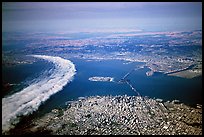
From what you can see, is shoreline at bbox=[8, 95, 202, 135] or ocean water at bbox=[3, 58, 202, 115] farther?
ocean water at bbox=[3, 58, 202, 115]

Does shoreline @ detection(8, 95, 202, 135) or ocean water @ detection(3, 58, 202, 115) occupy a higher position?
ocean water @ detection(3, 58, 202, 115)

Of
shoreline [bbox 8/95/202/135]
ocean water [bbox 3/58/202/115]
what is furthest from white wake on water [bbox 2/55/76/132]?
shoreline [bbox 8/95/202/135]

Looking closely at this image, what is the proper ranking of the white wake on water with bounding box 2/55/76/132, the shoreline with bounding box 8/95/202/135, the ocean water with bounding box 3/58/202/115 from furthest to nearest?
the ocean water with bounding box 3/58/202/115, the white wake on water with bounding box 2/55/76/132, the shoreline with bounding box 8/95/202/135

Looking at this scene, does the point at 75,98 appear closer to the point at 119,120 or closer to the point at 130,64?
the point at 119,120

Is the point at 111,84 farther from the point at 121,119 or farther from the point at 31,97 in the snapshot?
the point at 121,119

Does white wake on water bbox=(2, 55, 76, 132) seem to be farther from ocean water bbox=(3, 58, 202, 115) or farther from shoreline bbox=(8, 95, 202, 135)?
shoreline bbox=(8, 95, 202, 135)

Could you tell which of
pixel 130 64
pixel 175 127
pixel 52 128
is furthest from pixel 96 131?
pixel 130 64
